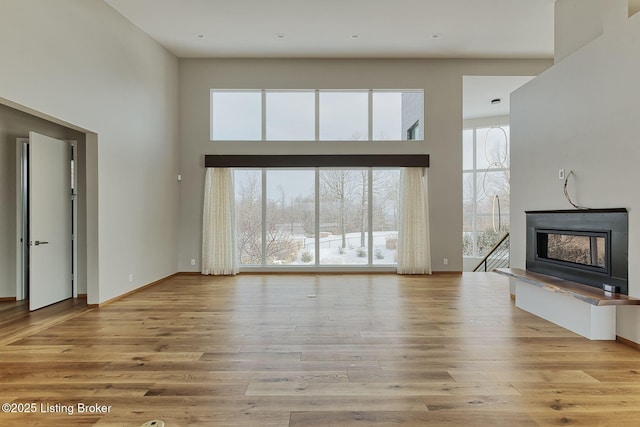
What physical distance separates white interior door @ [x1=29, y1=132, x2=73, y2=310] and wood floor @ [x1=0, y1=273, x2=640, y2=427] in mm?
384

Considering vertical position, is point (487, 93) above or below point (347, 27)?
below

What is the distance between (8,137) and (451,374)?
660 cm

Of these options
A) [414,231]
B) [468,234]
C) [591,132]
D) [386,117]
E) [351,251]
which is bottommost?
[351,251]

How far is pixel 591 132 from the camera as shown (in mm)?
3605

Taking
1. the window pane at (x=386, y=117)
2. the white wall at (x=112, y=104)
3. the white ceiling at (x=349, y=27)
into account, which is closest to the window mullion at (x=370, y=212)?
the window pane at (x=386, y=117)

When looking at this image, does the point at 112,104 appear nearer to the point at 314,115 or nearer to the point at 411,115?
the point at 314,115

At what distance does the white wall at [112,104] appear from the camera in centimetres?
369

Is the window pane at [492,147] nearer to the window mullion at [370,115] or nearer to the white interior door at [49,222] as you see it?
the window mullion at [370,115]

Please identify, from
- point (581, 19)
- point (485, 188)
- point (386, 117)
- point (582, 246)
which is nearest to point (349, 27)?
point (386, 117)

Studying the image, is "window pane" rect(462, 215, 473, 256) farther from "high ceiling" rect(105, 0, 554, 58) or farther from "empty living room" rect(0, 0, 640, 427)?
"high ceiling" rect(105, 0, 554, 58)

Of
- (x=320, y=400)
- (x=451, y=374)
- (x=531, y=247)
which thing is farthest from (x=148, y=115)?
(x=531, y=247)

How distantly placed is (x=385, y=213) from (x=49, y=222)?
5914mm

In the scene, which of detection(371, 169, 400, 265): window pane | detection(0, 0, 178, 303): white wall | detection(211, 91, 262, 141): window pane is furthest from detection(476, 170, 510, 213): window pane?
detection(0, 0, 178, 303): white wall

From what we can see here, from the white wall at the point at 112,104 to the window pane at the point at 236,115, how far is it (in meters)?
0.83
